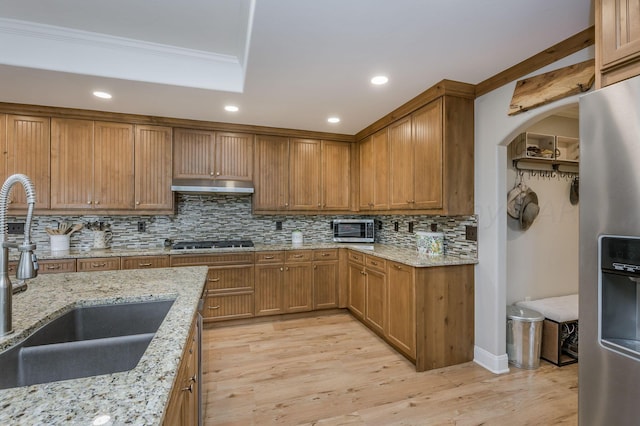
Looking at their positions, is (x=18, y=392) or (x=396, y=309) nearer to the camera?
(x=18, y=392)

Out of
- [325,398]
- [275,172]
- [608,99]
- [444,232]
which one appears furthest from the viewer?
Result: [275,172]

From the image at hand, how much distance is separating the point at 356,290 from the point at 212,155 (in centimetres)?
247

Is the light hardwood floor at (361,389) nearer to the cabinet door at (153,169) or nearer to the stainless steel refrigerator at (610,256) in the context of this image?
the stainless steel refrigerator at (610,256)

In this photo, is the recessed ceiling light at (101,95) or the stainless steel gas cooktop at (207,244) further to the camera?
the stainless steel gas cooktop at (207,244)

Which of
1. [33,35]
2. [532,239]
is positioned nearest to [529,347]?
[532,239]

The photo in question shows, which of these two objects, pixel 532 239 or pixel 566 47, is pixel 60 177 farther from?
pixel 532 239

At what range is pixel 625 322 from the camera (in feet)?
3.90

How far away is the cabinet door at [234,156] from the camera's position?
3.65 m

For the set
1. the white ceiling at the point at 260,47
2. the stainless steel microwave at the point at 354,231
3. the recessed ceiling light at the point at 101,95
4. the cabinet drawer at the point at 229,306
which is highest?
the white ceiling at the point at 260,47

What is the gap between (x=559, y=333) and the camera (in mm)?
2564

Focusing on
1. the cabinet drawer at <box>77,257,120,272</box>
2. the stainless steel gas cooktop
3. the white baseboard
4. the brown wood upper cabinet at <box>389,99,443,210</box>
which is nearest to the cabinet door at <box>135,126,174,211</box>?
the stainless steel gas cooktop

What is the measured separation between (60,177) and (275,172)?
233 cm

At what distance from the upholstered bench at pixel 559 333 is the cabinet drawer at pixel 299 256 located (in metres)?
2.41

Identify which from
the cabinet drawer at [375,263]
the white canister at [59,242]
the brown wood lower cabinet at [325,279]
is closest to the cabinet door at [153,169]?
the white canister at [59,242]
